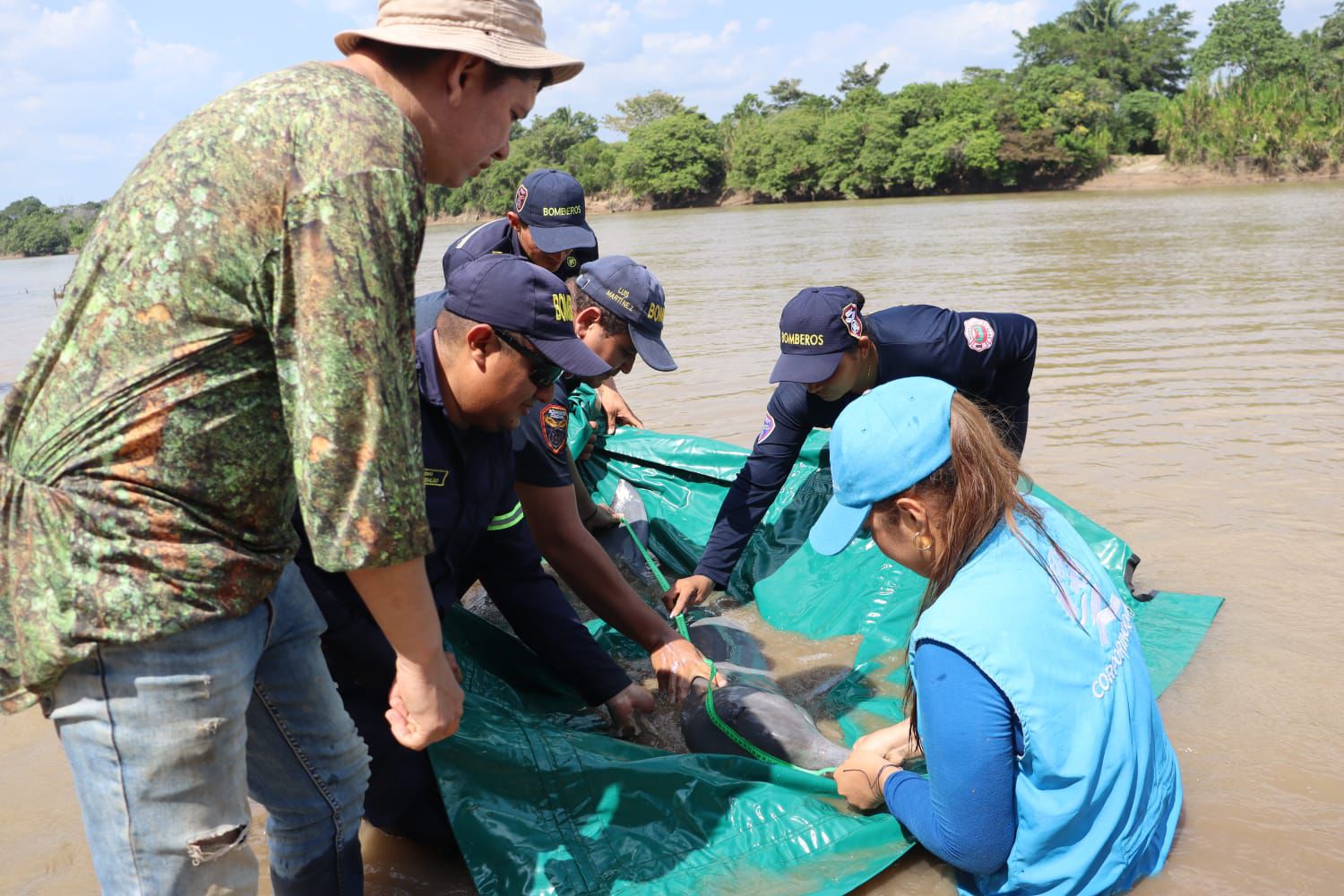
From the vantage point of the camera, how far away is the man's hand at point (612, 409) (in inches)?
192

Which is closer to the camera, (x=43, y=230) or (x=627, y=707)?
(x=627, y=707)

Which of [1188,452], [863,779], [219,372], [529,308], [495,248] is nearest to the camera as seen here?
[219,372]

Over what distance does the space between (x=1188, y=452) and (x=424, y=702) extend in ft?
16.6

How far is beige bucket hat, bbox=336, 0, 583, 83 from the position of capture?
4.62 feet

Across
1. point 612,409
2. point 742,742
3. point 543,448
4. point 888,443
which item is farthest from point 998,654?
point 612,409

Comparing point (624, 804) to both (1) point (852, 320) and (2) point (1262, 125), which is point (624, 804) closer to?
(1) point (852, 320)

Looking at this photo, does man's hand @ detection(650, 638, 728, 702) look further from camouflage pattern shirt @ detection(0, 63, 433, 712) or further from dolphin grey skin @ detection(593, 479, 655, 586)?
camouflage pattern shirt @ detection(0, 63, 433, 712)

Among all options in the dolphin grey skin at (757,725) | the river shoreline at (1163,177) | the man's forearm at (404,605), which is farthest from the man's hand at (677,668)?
the river shoreline at (1163,177)

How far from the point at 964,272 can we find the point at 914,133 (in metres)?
36.0

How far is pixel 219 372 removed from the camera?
4.36ft

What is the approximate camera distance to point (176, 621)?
1385mm

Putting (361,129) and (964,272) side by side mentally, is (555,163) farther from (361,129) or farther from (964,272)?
(361,129)

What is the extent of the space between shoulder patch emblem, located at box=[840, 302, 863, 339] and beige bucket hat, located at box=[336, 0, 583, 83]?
81.6 inches

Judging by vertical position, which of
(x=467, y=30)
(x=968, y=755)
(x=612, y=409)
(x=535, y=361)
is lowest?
(x=968, y=755)
